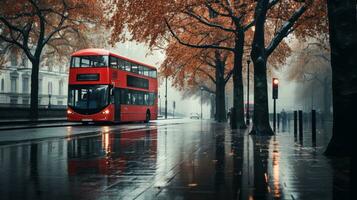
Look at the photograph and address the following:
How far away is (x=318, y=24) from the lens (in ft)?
68.0

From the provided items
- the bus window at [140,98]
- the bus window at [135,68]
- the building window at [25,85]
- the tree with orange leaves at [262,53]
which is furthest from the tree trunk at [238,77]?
the building window at [25,85]

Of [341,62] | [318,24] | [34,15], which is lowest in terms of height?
[341,62]

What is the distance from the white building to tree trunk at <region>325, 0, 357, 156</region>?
47.2 meters

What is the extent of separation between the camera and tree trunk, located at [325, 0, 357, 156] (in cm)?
977

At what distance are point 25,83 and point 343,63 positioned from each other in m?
59.1

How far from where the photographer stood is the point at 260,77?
18.8 m

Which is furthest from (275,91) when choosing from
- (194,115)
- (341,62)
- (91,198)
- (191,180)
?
(194,115)

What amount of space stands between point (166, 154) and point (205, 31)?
1894cm

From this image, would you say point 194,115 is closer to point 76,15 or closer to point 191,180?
point 76,15

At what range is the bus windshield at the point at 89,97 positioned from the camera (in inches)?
1066

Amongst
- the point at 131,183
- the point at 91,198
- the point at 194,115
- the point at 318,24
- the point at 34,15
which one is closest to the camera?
the point at 91,198

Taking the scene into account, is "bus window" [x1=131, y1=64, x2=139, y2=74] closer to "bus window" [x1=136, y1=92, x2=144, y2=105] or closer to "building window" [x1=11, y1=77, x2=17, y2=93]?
"bus window" [x1=136, y1=92, x2=144, y2=105]

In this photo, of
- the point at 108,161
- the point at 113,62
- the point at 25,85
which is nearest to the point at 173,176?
the point at 108,161

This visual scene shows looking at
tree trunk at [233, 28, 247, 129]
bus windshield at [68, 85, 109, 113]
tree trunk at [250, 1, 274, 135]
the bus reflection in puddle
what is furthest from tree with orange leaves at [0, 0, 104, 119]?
the bus reflection in puddle
